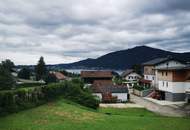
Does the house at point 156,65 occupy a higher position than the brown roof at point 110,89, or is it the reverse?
the house at point 156,65

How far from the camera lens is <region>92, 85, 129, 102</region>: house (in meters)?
54.0

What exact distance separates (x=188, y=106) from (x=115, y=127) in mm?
28149

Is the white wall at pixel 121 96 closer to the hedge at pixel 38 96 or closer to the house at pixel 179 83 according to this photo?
the house at pixel 179 83

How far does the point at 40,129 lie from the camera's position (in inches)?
714

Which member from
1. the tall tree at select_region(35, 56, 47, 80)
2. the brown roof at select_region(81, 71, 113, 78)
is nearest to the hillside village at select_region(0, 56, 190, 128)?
the brown roof at select_region(81, 71, 113, 78)

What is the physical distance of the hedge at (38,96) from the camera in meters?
23.2

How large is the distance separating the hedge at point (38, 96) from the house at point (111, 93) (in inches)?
560

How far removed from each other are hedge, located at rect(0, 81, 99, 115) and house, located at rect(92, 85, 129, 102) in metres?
14.2

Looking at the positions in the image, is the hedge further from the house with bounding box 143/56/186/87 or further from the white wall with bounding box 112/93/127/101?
the house with bounding box 143/56/186/87

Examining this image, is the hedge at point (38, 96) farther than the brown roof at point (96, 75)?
No

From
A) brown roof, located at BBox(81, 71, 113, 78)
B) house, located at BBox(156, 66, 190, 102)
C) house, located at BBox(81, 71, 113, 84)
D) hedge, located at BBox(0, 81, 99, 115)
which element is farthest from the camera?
brown roof, located at BBox(81, 71, 113, 78)

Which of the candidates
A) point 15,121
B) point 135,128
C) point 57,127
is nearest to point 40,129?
point 57,127

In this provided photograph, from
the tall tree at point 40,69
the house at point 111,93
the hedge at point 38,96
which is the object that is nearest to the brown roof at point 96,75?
the house at point 111,93

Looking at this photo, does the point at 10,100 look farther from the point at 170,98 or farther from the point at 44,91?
the point at 170,98
